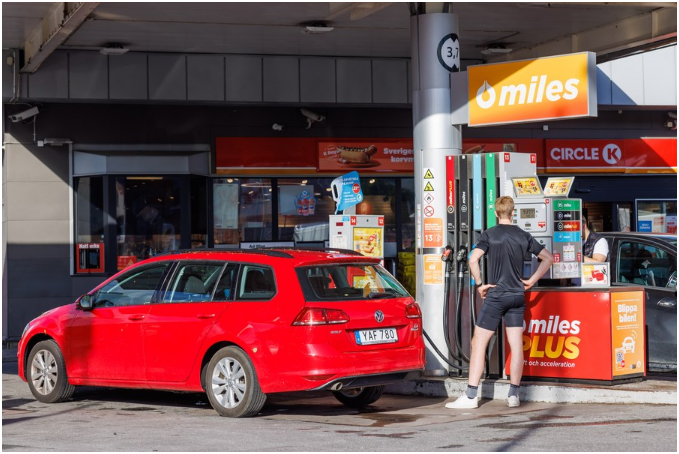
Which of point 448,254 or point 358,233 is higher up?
point 358,233

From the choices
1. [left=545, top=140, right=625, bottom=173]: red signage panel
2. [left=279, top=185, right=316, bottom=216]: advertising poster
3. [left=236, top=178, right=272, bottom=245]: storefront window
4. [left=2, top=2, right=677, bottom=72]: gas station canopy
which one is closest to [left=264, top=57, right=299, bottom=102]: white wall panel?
[left=2, top=2, right=677, bottom=72]: gas station canopy

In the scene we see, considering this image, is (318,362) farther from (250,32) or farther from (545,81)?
(250,32)

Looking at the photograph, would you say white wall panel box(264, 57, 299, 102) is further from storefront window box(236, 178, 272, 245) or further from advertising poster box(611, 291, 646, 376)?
advertising poster box(611, 291, 646, 376)

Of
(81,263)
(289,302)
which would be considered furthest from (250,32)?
(289,302)

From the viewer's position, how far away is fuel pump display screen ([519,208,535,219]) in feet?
35.2

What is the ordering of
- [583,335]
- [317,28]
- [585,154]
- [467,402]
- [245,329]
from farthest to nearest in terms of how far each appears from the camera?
[585,154], [317,28], [583,335], [467,402], [245,329]

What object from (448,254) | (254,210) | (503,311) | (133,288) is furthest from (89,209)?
(503,311)

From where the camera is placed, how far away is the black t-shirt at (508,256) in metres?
9.76

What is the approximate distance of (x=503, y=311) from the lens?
9859mm

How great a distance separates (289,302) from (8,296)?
10.1 meters

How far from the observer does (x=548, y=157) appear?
20719 millimetres

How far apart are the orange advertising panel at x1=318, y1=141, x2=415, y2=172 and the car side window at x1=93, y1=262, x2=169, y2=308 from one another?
9146 mm

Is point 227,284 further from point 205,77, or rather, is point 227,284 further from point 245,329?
point 205,77

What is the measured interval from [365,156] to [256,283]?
10.3 m
